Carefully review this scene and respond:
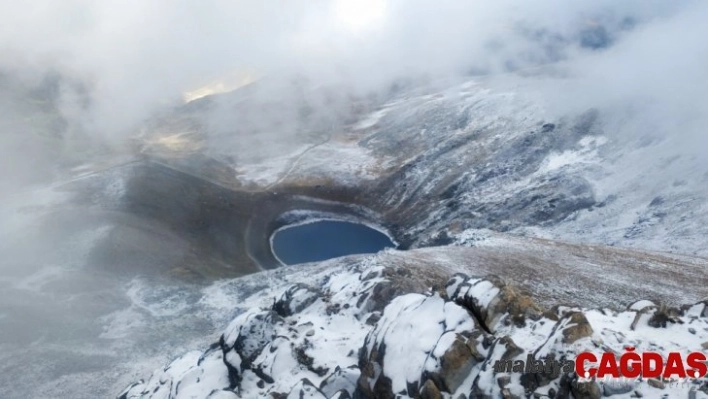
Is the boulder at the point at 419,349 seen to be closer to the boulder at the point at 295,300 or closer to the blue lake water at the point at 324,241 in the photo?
the boulder at the point at 295,300

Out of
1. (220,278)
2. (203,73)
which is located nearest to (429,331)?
(220,278)

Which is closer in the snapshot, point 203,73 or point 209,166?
point 209,166

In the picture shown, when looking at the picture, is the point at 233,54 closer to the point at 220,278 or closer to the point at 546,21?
the point at 546,21

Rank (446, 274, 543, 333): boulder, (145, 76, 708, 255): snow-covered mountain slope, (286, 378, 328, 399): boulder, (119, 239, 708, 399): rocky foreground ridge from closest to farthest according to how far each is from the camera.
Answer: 1. (119, 239, 708, 399): rocky foreground ridge
2. (446, 274, 543, 333): boulder
3. (286, 378, 328, 399): boulder
4. (145, 76, 708, 255): snow-covered mountain slope

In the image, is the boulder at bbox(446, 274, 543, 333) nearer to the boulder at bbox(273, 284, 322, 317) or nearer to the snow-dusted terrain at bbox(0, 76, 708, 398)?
the snow-dusted terrain at bbox(0, 76, 708, 398)

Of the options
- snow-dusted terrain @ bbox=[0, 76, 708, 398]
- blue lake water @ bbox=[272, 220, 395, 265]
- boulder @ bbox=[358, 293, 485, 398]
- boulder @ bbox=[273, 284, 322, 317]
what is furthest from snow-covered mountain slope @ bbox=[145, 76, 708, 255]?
boulder @ bbox=[358, 293, 485, 398]

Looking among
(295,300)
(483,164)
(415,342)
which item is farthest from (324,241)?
(415,342)
